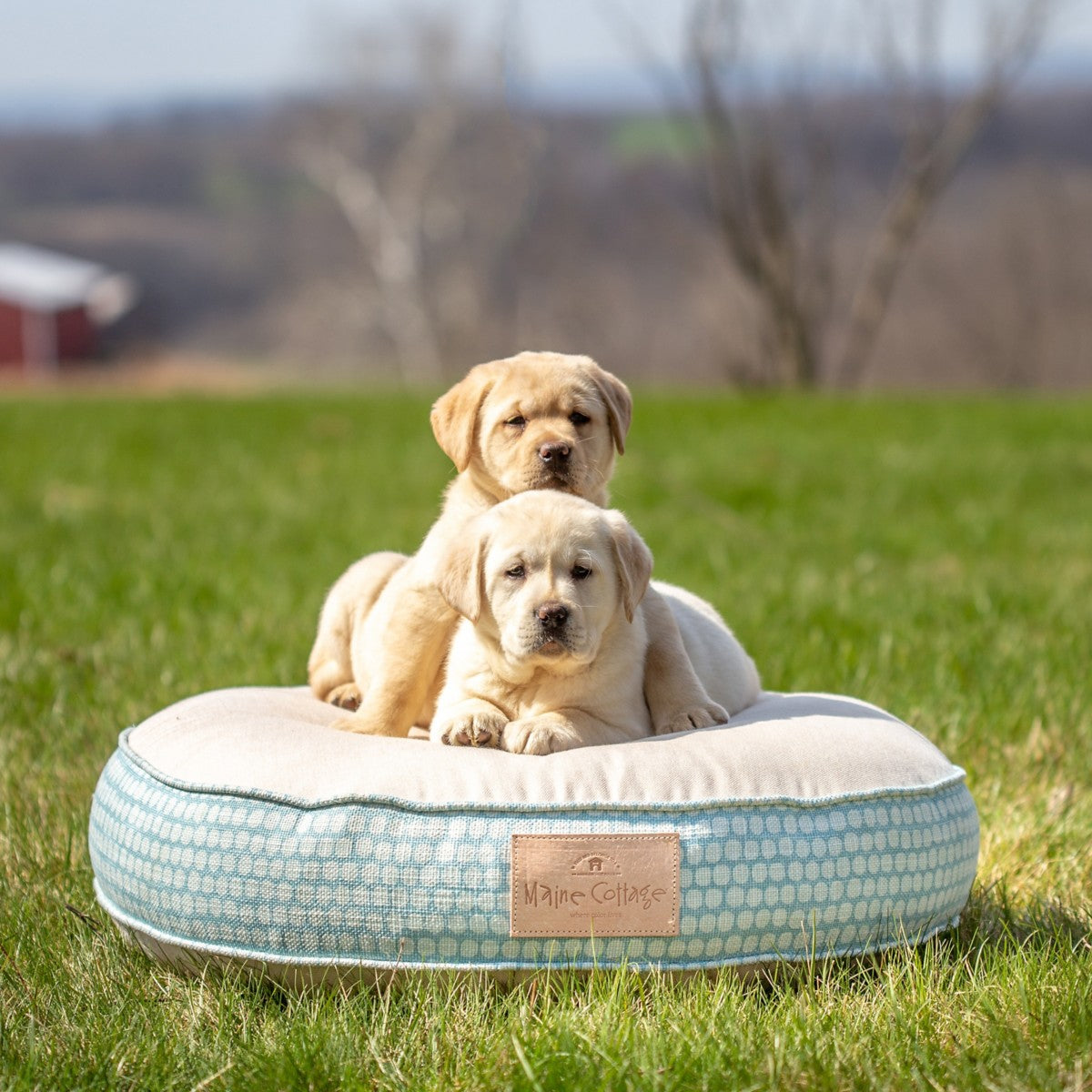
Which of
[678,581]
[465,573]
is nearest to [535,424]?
[465,573]

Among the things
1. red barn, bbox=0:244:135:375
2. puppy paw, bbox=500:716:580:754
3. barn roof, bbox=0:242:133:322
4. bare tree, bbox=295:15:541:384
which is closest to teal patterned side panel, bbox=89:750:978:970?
puppy paw, bbox=500:716:580:754

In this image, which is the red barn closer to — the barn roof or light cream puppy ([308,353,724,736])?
the barn roof

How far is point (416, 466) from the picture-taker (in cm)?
959

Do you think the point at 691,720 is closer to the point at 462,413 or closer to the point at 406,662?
the point at 406,662

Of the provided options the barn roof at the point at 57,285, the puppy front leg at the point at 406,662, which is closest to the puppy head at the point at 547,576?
the puppy front leg at the point at 406,662

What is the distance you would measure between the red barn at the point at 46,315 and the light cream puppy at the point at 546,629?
121 feet

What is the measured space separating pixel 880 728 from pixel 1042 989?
0.63 metres

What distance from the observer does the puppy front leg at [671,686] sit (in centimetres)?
287

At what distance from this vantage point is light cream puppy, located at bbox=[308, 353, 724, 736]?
2.90 m

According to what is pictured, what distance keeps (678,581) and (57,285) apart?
34.8 m

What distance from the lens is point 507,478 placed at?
292 centimetres

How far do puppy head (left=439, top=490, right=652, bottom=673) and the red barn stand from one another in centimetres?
3697

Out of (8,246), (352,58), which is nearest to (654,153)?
(352,58)

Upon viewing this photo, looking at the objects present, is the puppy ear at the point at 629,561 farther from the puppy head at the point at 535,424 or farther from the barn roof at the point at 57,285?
the barn roof at the point at 57,285
